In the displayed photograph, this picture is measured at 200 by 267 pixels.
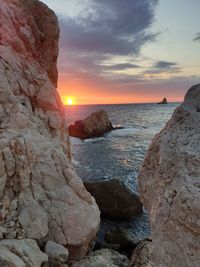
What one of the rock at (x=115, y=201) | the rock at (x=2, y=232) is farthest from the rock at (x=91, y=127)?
the rock at (x=2, y=232)

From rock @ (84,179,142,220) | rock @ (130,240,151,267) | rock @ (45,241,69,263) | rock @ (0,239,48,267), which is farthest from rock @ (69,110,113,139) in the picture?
rock @ (0,239,48,267)

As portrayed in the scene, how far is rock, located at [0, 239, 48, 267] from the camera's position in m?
9.09

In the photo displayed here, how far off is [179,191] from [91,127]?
71.7 metres

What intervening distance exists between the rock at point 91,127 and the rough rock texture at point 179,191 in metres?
67.6

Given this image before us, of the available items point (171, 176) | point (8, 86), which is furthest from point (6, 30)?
point (171, 176)

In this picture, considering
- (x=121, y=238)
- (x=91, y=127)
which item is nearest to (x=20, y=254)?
(x=121, y=238)

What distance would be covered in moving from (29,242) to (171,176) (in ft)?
29.4

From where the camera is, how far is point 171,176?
478 centimetres

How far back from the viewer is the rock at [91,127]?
244 ft

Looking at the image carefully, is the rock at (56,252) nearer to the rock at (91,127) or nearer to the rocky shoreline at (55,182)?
the rocky shoreline at (55,182)

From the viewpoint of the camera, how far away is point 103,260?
14055mm

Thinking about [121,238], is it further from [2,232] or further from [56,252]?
[2,232]

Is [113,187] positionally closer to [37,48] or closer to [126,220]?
[126,220]

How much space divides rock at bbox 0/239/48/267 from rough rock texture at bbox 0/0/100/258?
2.87 ft
